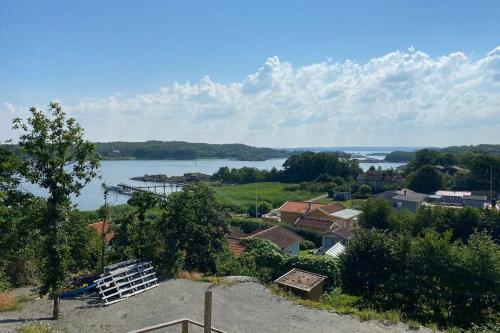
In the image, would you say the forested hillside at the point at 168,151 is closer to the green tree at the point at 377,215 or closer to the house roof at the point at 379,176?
the house roof at the point at 379,176

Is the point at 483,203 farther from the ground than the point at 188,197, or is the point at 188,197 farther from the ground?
the point at 188,197

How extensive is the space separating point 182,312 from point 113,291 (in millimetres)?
2235

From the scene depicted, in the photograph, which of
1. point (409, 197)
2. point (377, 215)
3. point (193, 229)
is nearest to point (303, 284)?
point (193, 229)

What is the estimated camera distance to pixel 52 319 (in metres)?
8.61

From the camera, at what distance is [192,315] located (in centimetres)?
905

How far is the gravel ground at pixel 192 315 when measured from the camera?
8445 mm

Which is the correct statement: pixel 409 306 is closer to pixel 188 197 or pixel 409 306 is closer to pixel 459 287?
pixel 459 287

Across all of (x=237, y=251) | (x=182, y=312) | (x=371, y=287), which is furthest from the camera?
(x=237, y=251)

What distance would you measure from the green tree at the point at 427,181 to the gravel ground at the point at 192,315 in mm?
50538

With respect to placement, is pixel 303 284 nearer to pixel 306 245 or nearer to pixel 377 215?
pixel 306 245

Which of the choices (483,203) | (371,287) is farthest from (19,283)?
(483,203)

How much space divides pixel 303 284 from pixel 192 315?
4312 mm

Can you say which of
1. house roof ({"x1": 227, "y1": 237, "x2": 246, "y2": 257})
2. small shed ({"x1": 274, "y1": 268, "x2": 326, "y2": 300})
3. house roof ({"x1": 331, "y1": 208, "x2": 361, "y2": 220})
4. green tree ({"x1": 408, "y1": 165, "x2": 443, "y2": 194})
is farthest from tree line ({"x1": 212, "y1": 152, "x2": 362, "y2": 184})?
small shed ({"x1": 274, "y1": 268, "x2": 326, "y2": 300})

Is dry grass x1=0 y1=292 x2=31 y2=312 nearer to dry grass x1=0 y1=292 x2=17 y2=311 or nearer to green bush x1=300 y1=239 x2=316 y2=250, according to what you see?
dry grass x1=0 y1=292 x2=17 y2=311
